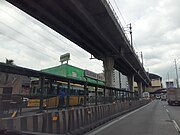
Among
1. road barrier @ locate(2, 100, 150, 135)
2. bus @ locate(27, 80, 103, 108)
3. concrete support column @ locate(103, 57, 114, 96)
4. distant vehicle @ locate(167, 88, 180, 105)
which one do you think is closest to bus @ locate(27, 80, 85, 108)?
bus @ locate(27, 80, 103, 108)

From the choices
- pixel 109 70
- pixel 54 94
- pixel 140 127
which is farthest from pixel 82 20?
pixel 109 70

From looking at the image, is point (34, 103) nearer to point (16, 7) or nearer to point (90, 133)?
point (90, 133)

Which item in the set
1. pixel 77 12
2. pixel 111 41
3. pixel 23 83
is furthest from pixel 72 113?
pixel 111 41

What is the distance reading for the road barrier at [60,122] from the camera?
20.5 feet

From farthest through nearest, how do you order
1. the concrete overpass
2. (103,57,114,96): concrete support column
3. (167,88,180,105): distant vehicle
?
(167,88,180,105): distant vehicle < (103,57,114,96): concrete support column < the concrete overpass

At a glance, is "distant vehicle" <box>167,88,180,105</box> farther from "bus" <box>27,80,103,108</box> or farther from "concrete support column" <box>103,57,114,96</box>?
"bus" <box>27,80,103,108</box>

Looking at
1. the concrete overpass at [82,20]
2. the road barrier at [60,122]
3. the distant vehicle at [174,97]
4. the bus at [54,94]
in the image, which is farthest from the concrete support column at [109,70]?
the bus at [54,94]

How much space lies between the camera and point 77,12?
18.6 m

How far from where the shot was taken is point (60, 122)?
874 cm

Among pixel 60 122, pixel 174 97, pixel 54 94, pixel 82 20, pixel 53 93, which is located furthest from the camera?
pixel 174 97

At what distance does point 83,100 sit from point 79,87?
72 cm

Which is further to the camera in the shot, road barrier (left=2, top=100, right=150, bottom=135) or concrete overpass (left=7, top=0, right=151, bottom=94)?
concrete overpass (left=7, top=0, right=151, bottom=94)

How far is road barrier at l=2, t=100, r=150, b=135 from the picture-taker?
6256mm

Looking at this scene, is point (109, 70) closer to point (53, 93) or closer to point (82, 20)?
point (82, 20)
